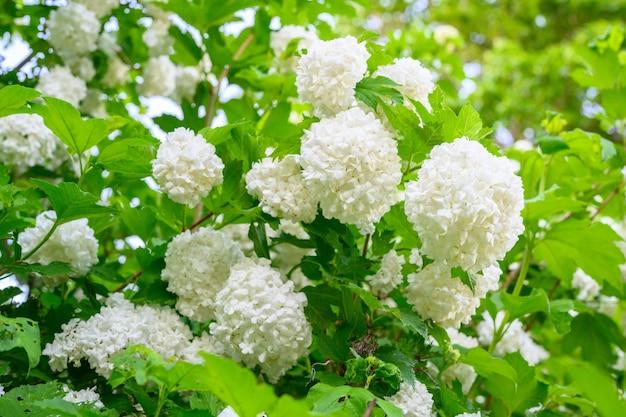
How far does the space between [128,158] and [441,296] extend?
1.85ft

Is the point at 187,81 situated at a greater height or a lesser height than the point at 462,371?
greater

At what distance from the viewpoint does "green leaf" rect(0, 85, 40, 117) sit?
1.18 m

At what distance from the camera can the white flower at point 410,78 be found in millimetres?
1229

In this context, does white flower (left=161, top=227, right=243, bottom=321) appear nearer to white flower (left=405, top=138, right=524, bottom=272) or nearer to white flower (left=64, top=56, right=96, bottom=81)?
white flower (left=405, top=138, right=524, bottom=272)

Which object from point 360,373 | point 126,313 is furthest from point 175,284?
point 360,373

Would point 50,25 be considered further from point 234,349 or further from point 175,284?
point 234,349

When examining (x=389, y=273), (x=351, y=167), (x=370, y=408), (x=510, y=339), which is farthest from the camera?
(x=510, y=339)

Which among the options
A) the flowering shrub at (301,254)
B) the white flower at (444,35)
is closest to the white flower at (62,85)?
the flowering shrub at (301,254)

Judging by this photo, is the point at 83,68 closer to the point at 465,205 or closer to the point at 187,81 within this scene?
the point at 187,81

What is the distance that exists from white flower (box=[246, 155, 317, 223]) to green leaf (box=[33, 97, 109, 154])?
0.27 m

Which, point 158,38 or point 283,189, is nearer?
point 283,189

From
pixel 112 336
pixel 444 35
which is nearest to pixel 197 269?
pixel 112 336

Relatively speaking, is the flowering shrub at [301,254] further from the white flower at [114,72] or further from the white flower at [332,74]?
the white flower at [114,72]

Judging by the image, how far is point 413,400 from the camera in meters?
1.12
